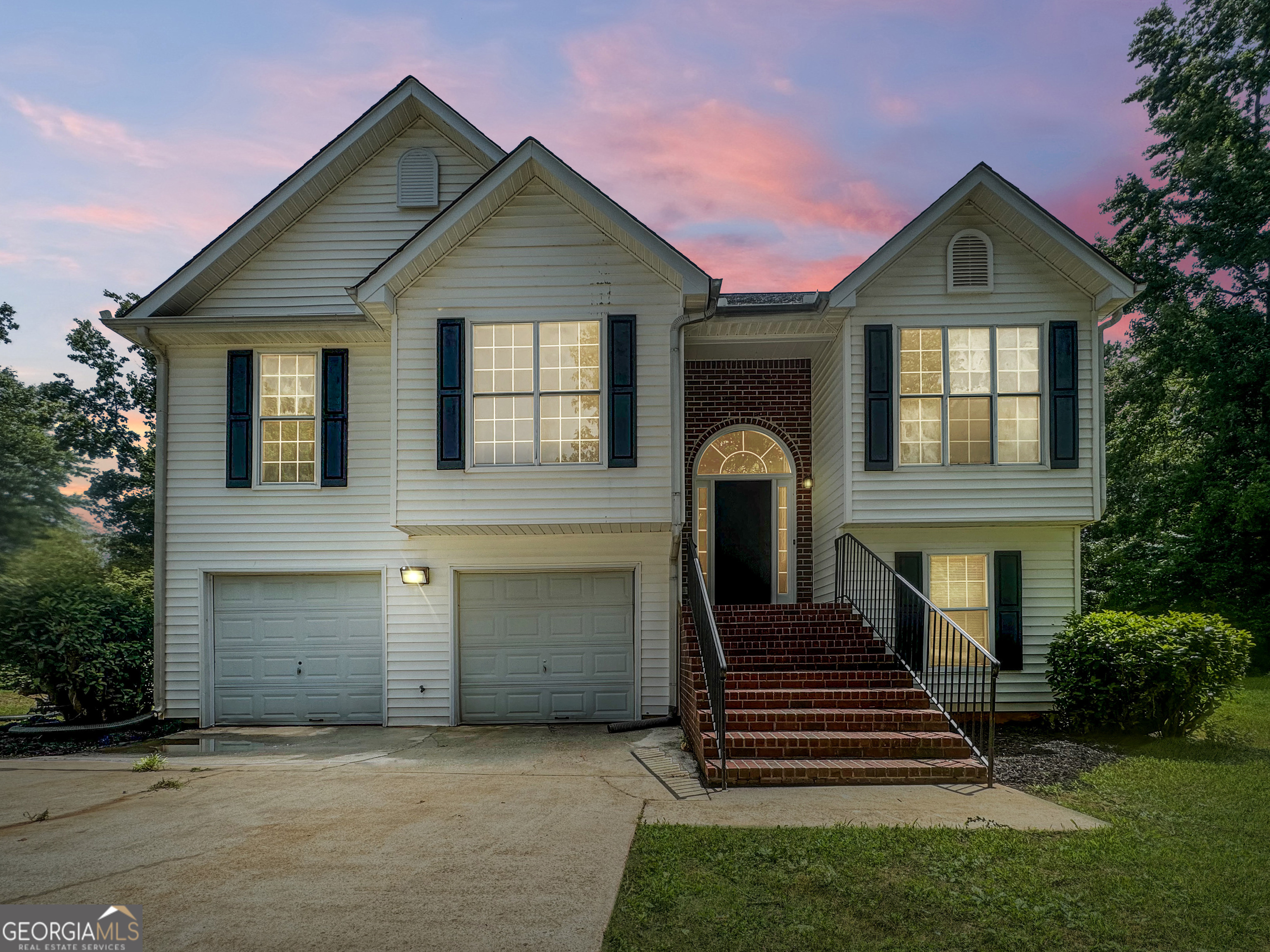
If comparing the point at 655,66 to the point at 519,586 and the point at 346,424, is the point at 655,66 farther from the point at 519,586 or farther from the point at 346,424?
the point at 519,586

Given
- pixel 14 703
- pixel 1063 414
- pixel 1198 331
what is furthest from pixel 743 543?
pixel 14 703

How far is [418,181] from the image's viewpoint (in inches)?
458

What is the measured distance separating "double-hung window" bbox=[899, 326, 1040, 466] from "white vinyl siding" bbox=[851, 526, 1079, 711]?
1.03m

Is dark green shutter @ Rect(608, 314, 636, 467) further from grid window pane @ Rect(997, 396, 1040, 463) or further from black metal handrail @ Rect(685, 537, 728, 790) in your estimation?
grid window pane @ Rect(997, 396, 1040, 463)

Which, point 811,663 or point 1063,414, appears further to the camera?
point 1063,414

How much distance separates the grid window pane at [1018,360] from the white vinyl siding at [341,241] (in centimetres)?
757

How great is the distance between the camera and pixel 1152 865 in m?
5.01

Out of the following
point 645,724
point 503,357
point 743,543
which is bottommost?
point 645,724

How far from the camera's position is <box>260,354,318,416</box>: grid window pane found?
439 inches

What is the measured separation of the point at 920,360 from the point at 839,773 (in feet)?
18.3

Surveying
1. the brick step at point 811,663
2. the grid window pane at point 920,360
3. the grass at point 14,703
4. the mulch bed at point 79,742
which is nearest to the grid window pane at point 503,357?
the brick step at point 811,663

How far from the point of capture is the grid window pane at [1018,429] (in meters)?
10.3

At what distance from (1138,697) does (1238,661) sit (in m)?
1.11
